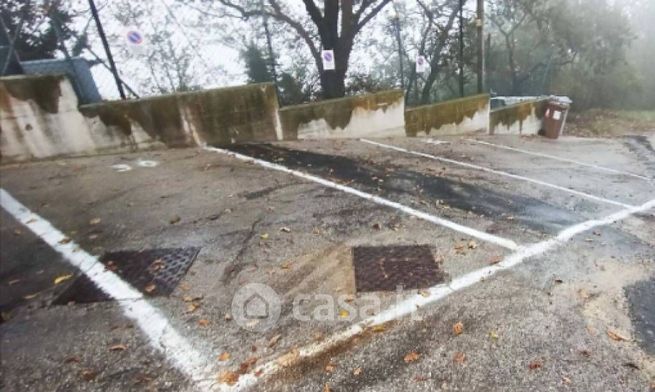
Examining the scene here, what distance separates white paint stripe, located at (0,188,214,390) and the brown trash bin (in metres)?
14.0

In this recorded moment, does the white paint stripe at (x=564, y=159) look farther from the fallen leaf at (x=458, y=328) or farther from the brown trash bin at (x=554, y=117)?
→ the fallen leaf at (x=458, y=328)

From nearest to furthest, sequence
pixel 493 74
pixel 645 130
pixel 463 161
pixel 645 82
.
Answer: pixel 463 161 < pixel 645 130 < pixel 493 74 < pixel 645 82

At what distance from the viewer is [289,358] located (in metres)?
2.66

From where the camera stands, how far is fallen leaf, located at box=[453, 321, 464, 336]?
287 centimetres

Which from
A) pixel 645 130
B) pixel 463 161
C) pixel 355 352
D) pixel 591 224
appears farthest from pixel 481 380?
pixel 645 130

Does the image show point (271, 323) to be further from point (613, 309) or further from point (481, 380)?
point (613, 309)

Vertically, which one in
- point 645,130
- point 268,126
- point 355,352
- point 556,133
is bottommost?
point 645,130

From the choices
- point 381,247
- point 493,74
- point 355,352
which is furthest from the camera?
point 493,74

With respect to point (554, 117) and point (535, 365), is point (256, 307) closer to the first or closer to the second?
point (535, 365)

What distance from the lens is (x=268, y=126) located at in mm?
8062

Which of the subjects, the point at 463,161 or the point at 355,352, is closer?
the point at 355,352

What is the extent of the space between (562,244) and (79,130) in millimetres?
7574

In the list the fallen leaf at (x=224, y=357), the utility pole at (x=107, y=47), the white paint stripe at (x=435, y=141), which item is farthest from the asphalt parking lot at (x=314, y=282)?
the white paint stripe at (x=435, y=141)

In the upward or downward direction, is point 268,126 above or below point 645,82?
above
